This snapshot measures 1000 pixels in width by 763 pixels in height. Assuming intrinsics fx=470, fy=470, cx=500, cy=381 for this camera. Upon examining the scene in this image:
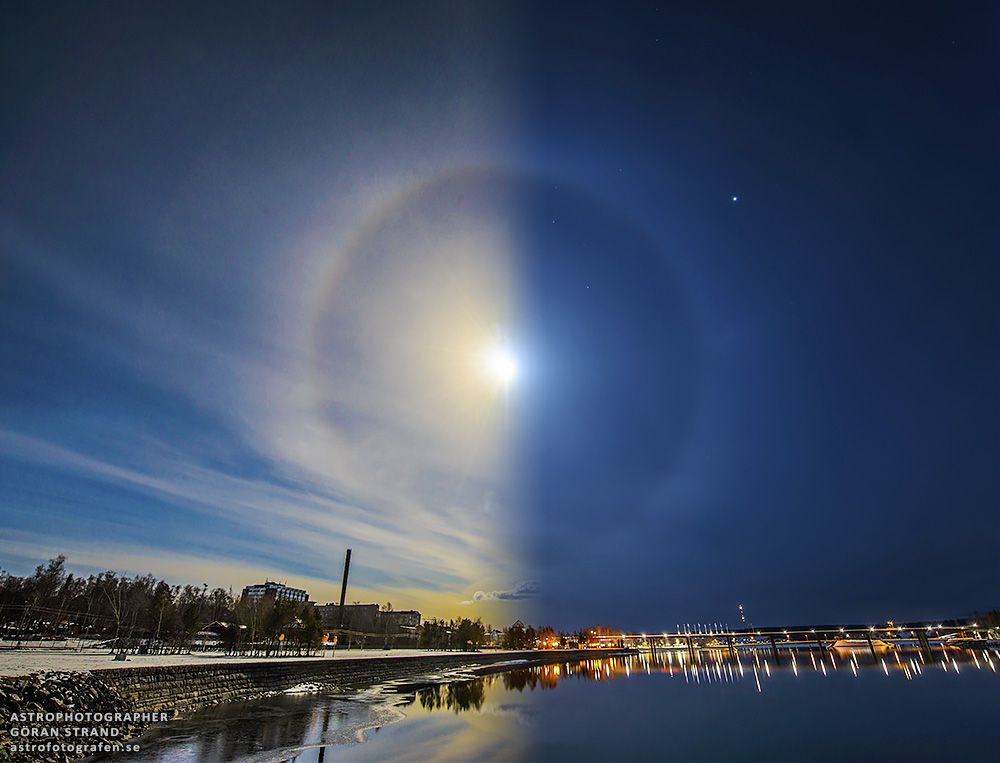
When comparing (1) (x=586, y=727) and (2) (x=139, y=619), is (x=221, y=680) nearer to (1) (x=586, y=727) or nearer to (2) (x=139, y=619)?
(1) (x=586, y=727)

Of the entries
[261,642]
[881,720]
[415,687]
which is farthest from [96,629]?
[881,720]

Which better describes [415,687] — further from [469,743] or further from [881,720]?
[881,720]

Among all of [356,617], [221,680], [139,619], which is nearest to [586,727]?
[221,680]

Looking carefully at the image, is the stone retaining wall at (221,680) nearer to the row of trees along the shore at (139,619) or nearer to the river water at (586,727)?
the river water at (586,727)

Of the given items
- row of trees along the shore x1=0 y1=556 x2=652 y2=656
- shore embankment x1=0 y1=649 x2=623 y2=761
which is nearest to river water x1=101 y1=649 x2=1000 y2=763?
shore embankment x1=0 y1=649 x2=623 y2=761

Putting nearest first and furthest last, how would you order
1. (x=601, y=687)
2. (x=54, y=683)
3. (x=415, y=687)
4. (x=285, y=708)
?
1. (x=54, y=683)
2. (x=285, y=708)
3. (x=415, y=687)
4. (x=601, y=687)
